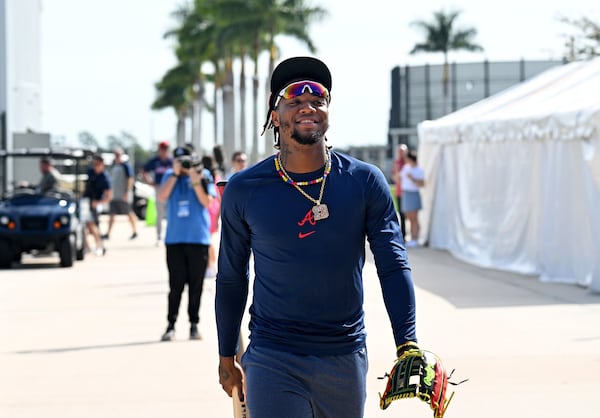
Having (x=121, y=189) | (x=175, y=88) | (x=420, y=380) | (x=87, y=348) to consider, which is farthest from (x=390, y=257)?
(x=175, y=88)

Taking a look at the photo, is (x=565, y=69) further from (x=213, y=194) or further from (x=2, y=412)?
(x=2, y=412)

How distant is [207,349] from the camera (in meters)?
9.89

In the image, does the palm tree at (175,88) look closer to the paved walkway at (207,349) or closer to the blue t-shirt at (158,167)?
the blue t-shirt at (158,167)

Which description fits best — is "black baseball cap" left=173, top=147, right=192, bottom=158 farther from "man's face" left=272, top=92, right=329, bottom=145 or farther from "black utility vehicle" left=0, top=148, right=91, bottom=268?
"black utility vehicle" left=0, top=148, right=91, bottom=268

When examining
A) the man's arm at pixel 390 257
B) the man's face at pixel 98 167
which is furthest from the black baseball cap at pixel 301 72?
the man's face at pixel 98 167

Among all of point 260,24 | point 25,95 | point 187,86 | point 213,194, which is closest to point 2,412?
point 213,194

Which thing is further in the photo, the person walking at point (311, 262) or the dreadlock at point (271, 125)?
the dreadlock at point (271, 125)

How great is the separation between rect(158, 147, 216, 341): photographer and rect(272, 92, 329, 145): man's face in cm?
603

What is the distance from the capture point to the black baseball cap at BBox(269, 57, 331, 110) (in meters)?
4.36

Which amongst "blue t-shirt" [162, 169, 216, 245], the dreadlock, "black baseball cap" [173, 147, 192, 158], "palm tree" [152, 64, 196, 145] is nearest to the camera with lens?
"blue t-shirt" [162, 169, 216, 245]

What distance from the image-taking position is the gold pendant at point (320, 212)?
4.13 m

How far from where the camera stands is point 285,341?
420 centimetres

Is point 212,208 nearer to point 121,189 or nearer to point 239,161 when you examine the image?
point 239,161

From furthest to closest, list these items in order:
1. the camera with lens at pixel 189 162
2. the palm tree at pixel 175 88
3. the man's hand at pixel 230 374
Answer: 1. the palm tree at pixel 175 88
2. the camera with lens at pixel 189 162
3. the man's hand at pixel 230 374
